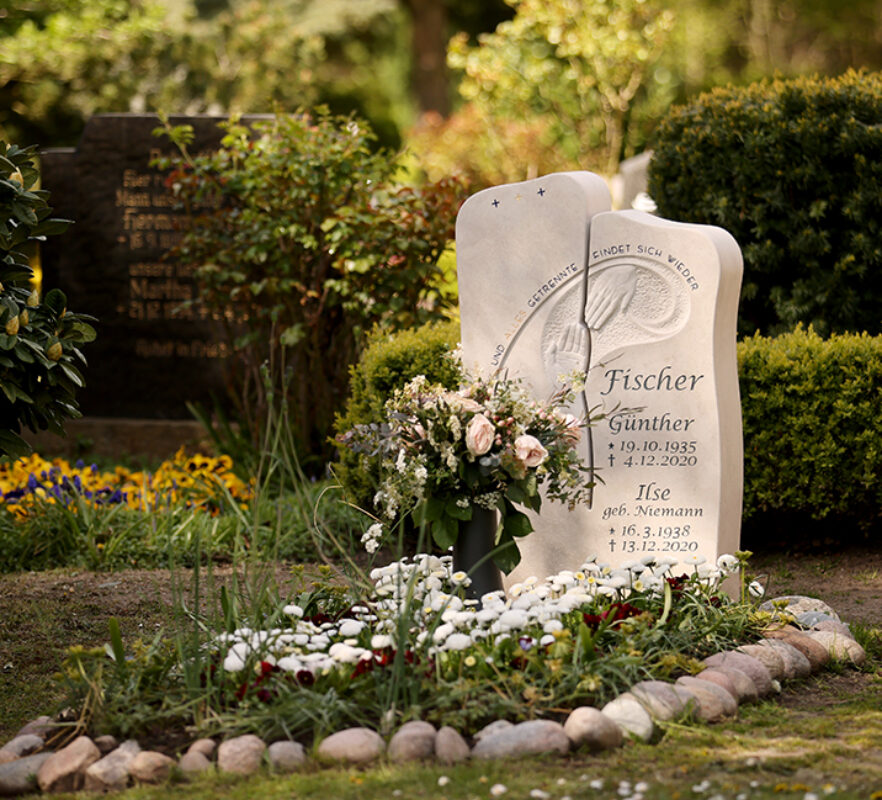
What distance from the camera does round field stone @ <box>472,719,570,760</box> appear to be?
3.23m

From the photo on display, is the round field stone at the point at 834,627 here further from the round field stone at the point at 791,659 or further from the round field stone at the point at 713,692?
the round field stone at the point at 713,692

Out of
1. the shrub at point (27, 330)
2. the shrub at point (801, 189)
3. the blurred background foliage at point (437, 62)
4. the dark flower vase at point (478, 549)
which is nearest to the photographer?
the shrub at point (27, 330)

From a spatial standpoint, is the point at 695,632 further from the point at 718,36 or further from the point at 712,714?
the point at 718,36

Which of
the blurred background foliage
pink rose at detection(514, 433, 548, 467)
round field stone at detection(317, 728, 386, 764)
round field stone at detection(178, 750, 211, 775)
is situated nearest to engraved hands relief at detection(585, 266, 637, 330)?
pink rose at detection(514, 433, 548, 467)

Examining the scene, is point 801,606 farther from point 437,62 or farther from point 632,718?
point 437,62

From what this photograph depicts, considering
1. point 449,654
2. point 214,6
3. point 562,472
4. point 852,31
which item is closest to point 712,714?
point 449,654

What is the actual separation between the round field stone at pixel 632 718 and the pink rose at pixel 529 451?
3.44ft

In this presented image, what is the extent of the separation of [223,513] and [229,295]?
1962 mm

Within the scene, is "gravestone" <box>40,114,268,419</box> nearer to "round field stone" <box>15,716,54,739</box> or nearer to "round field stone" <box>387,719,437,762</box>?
"round field stone" <box>15,716,54,739</box>

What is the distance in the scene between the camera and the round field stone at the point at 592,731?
327 cm

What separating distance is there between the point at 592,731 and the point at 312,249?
206 inches

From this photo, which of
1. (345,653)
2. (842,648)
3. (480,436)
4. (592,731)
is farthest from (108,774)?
(842,648)

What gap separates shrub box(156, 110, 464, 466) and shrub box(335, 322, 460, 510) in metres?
1.23

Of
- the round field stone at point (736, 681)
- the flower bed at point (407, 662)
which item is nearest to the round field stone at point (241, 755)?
the flower bed at point (407, 662)
